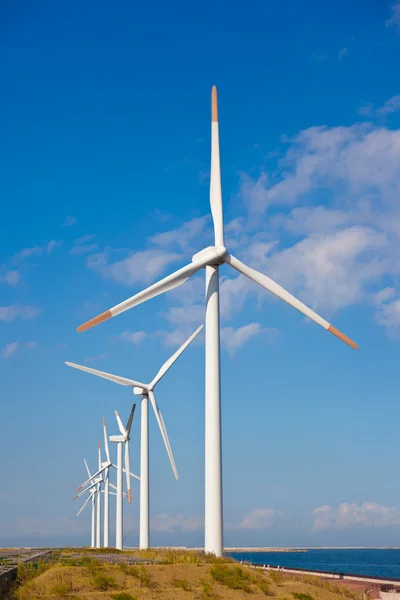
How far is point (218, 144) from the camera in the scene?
1770 inches

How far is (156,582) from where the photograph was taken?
30.5m

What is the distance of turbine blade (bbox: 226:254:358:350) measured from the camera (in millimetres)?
41875

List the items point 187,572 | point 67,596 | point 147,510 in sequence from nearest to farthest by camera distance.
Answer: point 67,596 → point 187,572 → point 147,510

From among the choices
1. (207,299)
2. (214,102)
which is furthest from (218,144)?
(207,299)

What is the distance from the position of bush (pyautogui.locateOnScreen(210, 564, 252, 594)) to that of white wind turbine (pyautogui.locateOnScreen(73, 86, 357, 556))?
3.43 m

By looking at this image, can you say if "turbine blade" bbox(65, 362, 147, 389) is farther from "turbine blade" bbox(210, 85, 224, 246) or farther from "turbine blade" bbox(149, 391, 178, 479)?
"turbine blade" bbox(210, 85, 224, 246)

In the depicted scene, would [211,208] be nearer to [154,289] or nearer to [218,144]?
[218,144]

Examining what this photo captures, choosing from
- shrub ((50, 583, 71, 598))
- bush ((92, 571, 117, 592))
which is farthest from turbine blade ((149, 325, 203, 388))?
shrub ((50, 583, 71, 598))

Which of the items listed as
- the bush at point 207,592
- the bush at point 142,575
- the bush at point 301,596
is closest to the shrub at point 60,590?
the bush at point 142,575

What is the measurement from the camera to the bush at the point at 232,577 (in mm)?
31422

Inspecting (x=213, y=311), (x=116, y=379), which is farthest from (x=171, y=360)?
(x=213, y=311)

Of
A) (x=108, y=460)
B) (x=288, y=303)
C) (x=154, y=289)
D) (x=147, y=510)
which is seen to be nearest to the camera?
(x=154, y=289)

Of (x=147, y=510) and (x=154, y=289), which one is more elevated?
(x=154, y=289)

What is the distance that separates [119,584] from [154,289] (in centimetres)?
1628
